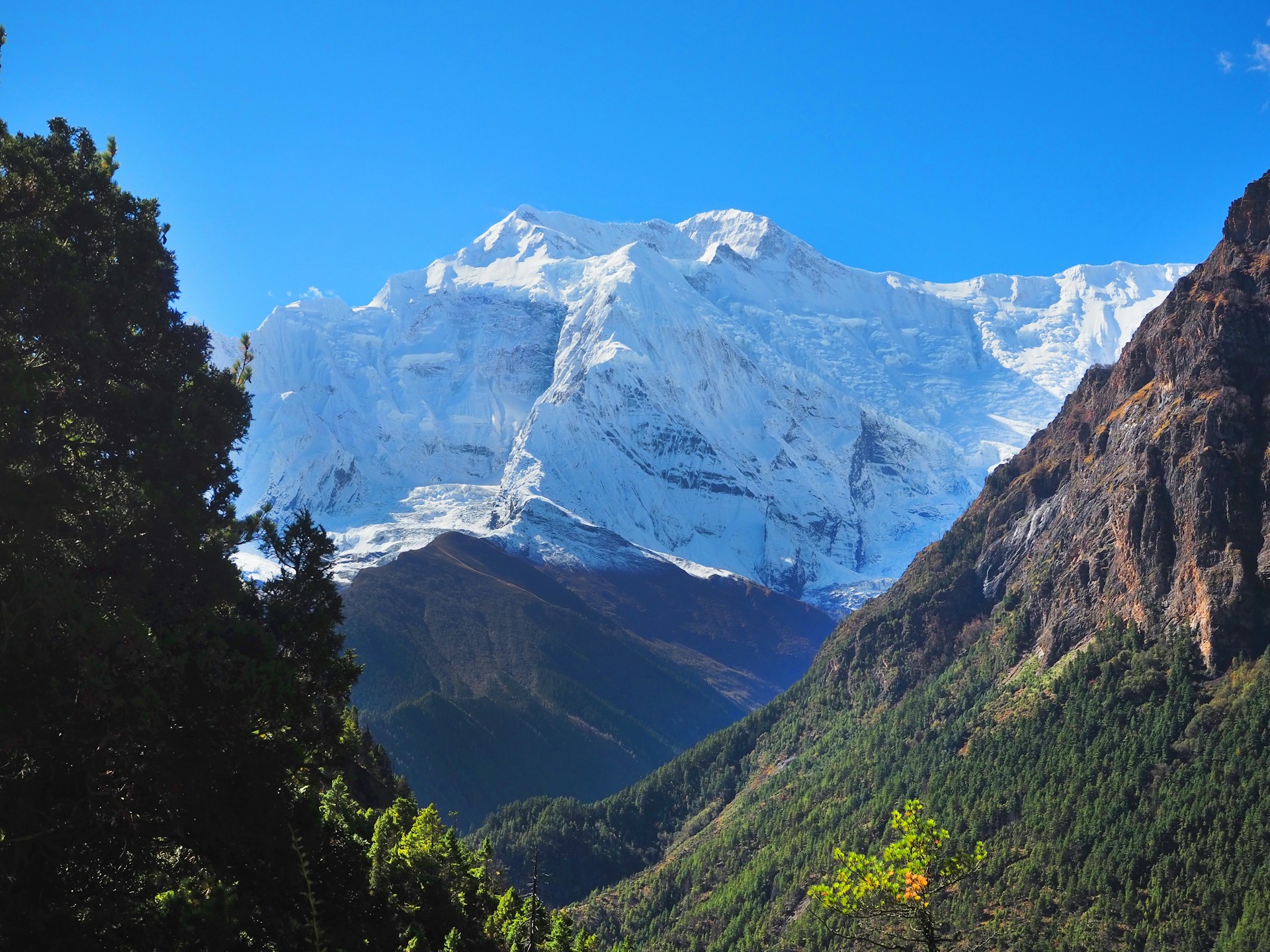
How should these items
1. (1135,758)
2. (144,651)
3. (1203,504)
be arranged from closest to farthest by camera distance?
(144,651), (1135,758), (1203,504)

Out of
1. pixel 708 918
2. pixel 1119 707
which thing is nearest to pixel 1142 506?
pixel 1119 707

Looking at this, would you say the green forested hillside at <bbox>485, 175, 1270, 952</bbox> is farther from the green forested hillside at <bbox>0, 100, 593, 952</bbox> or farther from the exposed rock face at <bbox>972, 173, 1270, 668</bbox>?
the green forested hillside at <bbox>0, 100, 593, 952</bbox>

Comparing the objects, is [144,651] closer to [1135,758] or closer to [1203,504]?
[1135,758]

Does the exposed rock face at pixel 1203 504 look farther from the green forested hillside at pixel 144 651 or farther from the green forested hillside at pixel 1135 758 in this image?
the green forested hillside at pixel 144 651

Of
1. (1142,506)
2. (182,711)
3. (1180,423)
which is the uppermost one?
(1180,423)

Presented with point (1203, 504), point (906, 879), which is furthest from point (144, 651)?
point (1203, 504)

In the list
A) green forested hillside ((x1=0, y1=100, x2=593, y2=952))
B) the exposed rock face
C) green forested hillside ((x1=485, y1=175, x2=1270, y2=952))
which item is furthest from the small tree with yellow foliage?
the exposed rock face

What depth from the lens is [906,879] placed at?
2539 cm

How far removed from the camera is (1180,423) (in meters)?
186

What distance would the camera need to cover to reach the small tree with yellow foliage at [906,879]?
25.0 meters

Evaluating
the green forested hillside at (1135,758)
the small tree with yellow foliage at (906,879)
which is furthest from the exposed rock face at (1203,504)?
the small tree with yellow foliage at (906,879)

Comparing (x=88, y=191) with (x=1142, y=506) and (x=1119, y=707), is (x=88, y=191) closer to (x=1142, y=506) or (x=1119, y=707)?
(x=1119, y=707)

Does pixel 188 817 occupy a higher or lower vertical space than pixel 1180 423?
lower

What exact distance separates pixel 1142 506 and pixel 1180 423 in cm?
1590
